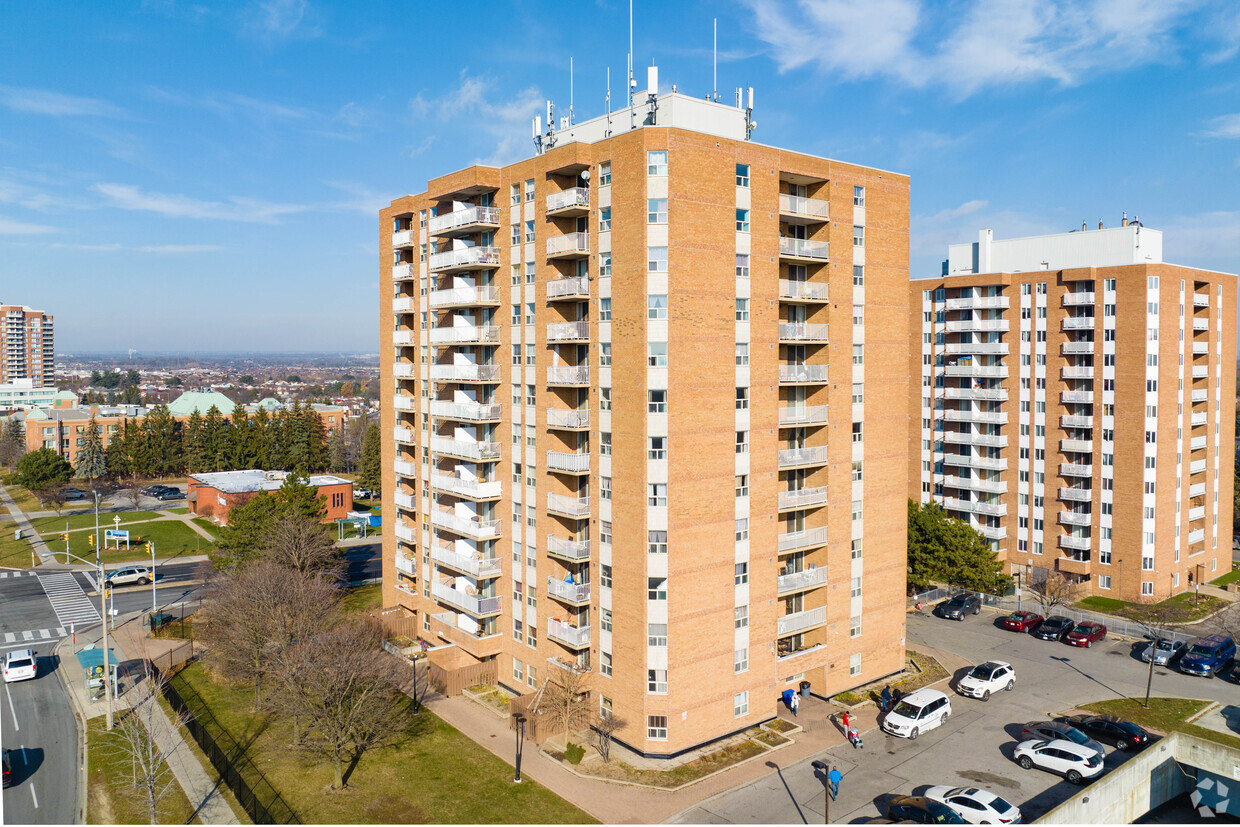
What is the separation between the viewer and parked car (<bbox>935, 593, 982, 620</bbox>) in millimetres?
59594

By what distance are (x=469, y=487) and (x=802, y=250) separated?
23.1 metres

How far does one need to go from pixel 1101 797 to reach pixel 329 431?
152 metres

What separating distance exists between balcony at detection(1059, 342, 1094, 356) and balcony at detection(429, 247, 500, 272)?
49.8 metres

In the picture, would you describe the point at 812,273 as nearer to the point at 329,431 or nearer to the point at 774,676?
the point at 774,676

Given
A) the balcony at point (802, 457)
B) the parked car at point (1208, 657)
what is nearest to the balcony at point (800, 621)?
the balcony at point (802, 457)

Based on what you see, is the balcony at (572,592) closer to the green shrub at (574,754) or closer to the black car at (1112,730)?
the green shrub at (574,754)

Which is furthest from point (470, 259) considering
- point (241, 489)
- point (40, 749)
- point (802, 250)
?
point (241, 489)

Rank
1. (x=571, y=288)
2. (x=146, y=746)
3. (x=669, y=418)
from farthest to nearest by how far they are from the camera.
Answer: (x=571, y=288)
(x=146, y=746)
(x=669, y=418)

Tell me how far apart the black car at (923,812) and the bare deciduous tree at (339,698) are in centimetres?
2323

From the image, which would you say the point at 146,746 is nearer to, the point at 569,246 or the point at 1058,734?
the point at 569,246

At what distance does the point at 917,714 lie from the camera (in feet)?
128

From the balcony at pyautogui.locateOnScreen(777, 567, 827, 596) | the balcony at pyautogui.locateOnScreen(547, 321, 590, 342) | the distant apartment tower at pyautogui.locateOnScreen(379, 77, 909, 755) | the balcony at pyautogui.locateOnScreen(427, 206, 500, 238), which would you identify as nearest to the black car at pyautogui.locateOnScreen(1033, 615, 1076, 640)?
the distant apartment tower at pyautogui.locateOnScreen(379, 77, 909, 755)

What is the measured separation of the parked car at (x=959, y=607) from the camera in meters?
59.6

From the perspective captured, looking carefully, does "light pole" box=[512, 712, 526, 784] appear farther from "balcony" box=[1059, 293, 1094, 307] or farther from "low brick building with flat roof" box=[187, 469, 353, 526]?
"low brick building with flat roof" box=[187, 469, 353, 526]
